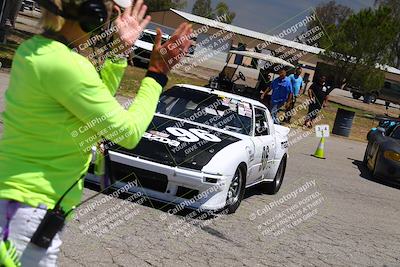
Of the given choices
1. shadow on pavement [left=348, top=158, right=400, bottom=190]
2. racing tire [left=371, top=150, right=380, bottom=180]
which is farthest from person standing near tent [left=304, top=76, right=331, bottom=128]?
racing tire [left=371, top=150, right=380, bottom=180]

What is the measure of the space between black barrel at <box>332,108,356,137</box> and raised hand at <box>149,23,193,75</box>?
67.3 ft

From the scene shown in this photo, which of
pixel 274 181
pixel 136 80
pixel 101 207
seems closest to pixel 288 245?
pixel 101 207

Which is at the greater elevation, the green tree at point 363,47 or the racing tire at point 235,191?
the green tree at point 363,47

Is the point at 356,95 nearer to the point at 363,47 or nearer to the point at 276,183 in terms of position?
the point at 363,47

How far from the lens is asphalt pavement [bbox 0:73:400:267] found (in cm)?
504

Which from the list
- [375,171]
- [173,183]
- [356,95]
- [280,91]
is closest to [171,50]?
[173,183]

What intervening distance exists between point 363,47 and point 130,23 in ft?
124

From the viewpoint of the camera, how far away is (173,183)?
21.1 feet

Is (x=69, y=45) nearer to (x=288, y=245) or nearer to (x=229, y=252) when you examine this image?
(x=229, y=252)

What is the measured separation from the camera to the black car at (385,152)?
38.4 ft

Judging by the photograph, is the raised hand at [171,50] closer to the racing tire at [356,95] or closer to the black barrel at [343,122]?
the black barrel at [343,122]

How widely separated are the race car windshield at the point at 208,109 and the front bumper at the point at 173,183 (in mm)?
1590

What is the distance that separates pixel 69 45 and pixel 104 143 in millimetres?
508

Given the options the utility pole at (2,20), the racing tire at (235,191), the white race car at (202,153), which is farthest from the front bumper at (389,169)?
the utility pole at (2,20)
